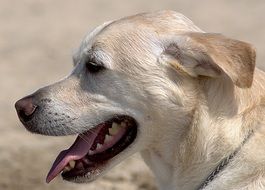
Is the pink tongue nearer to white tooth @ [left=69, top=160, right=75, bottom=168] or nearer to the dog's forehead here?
white tooth @ [left=69, top=160, right=75, bottom=168]

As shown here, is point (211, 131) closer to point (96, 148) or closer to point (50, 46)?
point (96, 148)

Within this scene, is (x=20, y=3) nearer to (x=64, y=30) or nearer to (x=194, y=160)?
(x=64, y=30)

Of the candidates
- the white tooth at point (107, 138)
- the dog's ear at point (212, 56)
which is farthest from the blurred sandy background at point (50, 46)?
the dog's ear at point (212, 56)

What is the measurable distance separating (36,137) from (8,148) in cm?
27

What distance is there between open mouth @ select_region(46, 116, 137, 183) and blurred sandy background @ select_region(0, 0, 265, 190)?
6.06 ft

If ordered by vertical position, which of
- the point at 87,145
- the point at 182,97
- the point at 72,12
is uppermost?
the point at 182,97

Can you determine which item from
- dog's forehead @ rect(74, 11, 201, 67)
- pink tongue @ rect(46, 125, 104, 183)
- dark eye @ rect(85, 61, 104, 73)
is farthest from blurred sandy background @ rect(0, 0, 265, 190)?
dog's forehead @ rect(74, 11, 201, 67)

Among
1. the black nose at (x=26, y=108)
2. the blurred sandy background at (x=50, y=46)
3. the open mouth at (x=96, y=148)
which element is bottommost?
the blurred sandy background at (x=50, y=46)

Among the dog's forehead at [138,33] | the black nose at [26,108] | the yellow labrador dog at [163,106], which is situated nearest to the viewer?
the yellow labrador dog at [163,106]

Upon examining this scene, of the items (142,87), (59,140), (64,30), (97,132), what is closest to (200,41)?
(142,87)

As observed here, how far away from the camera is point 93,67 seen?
13.6 ft

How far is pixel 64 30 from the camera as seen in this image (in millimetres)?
9211

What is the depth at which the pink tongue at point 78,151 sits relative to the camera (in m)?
4.20

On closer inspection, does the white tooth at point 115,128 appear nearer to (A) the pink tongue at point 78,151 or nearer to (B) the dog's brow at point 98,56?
(A) the pink tongue at point 78,151
